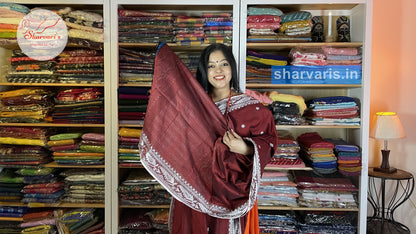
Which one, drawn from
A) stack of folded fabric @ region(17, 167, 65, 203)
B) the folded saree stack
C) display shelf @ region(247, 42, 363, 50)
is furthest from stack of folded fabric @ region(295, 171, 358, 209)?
stack of folded fabric @ region(17, 167, 65, 203)

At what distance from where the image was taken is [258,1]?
225cm

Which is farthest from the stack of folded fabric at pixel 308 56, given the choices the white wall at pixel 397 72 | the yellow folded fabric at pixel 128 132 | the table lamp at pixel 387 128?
the yellow folded fabric at pixel 128 132

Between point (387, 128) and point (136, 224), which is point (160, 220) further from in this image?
point (387, 128)

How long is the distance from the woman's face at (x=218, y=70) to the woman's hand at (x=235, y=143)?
0.26 m

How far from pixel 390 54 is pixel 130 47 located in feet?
6.94

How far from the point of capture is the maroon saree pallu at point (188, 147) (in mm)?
Result: 1396

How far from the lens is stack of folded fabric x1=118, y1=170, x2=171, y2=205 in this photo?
2381mm

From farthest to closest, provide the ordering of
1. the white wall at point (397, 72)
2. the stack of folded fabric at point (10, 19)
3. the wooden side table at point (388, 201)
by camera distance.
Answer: the white wall at point (397, 72), the wooden side table at point (388, 201), the stack of folded fabric at point (10, 19)

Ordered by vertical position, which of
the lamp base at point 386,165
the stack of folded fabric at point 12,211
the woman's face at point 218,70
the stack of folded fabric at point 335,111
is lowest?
the stack of folded fabric at point 12,211

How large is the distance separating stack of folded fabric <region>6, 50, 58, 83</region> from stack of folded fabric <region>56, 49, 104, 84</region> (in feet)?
0.20

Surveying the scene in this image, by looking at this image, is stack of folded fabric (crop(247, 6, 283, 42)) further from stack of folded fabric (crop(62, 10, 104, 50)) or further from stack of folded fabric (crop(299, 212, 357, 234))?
stack of folded fabric (crop(299, 212, 357, 234))

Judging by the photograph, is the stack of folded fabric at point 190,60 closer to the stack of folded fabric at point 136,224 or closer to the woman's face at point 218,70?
the woman's face at point 218,70

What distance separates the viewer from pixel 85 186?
242 cm

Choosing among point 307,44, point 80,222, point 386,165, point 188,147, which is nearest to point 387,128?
point 386,165
